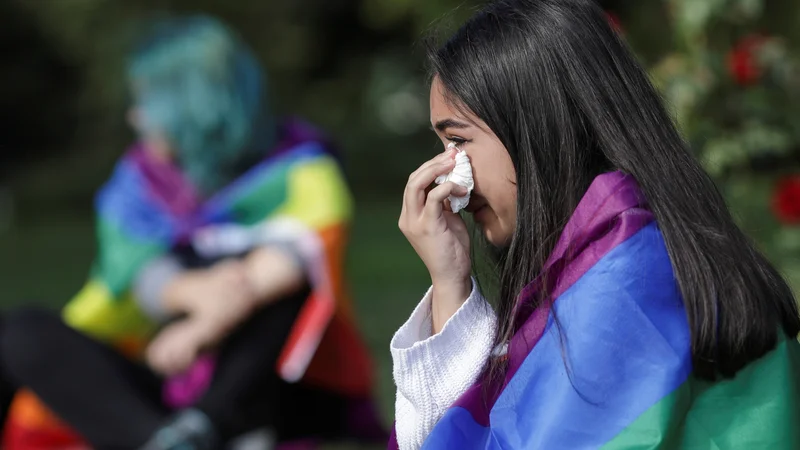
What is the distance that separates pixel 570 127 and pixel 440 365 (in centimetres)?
47

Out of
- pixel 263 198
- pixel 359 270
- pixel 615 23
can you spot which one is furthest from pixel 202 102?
pixel 359 270

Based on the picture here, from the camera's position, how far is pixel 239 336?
3.64 meters

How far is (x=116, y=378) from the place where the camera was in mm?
3568

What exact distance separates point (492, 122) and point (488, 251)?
0.34m

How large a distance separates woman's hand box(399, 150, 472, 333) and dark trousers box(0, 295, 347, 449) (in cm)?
166

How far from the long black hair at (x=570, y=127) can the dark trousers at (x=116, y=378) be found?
70.0 inches

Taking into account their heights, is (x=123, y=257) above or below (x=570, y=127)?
below

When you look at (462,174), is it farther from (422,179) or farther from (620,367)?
(620,367)

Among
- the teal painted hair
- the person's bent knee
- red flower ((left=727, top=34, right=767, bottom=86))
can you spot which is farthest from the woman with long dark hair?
the teal painted hair

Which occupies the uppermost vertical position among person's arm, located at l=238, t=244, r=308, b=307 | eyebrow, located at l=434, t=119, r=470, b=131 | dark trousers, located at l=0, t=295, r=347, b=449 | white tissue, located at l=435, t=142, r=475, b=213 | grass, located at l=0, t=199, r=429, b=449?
eyebrow, located at l=434, t=119, r=470, b=131

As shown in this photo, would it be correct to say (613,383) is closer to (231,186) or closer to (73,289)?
(231,186)

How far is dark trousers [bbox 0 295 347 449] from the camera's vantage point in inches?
138

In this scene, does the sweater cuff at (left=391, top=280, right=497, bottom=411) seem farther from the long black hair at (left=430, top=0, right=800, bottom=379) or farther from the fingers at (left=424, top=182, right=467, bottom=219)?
the fingers at (left=424, top=182, right=467, bottom=219)

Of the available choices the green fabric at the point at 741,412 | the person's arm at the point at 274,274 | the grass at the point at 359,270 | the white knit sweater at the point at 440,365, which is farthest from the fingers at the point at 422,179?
the grass at the point at 359,270
